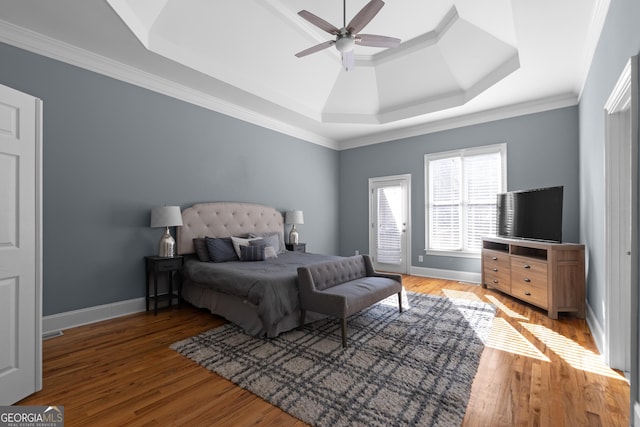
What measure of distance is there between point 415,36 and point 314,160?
3027 mm

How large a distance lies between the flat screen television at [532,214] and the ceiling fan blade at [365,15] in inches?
121

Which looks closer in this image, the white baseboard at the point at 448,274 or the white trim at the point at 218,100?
the white trim at the point at 218,100

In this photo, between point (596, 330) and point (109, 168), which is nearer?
point (596, 330)

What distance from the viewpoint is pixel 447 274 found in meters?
5.61

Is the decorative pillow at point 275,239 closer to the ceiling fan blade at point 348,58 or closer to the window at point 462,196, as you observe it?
the ceiling fan blade at point 348,58

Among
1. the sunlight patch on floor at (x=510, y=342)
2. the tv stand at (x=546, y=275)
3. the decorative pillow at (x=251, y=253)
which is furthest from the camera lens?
the decorative pillow at (x=251, y=253)

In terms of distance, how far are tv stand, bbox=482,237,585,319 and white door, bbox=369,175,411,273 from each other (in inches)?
81.2

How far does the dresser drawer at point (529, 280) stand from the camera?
11.9ft

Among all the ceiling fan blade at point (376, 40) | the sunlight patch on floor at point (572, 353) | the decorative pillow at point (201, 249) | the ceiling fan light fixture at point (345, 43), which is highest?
the ceiling fan blade at point (376, 40)

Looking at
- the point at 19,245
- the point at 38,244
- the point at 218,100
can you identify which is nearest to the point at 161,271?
the point at 38,244

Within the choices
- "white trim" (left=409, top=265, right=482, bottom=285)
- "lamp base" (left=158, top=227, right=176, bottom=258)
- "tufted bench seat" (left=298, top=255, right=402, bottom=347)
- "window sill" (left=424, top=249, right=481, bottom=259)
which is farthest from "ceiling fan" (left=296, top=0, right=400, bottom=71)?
"white trim" (left=409, top=265, right=482, bottom=285)

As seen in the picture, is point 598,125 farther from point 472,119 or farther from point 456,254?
point 456,254

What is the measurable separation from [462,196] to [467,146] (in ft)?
2.93

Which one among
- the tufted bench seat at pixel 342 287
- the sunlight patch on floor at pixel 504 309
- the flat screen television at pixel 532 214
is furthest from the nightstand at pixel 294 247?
the flat screen television at pixel 532 214
